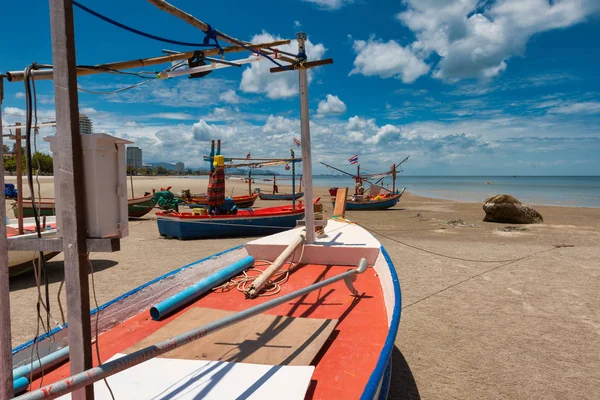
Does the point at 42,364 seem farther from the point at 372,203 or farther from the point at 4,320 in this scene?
the point at 372,203

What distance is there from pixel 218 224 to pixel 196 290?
35.3 ft

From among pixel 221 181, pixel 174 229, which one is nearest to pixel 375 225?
pixel 221 181

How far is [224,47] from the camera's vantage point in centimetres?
445

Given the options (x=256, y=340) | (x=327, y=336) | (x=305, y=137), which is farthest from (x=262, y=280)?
(x=305, y=137)

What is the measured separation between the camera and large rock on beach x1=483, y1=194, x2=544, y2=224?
66.1ft

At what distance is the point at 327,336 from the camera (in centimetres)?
348

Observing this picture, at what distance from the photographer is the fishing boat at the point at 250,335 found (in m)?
2.63

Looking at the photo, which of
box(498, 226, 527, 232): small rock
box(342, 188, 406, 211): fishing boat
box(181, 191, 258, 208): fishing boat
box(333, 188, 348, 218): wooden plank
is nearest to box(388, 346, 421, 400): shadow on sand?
box(333, 188, 348, 218): wooden plank

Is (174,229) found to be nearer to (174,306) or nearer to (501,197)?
(174,306)

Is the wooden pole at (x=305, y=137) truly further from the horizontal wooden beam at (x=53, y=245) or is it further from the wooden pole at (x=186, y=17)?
the horizontal wooden beam at (x=53, y=245)

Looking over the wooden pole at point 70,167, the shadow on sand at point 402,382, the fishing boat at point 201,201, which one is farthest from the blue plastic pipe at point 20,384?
the fishing boat at point 201,201

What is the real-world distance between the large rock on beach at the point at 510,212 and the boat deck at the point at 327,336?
18166 millimetres

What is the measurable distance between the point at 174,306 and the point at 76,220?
2.86m

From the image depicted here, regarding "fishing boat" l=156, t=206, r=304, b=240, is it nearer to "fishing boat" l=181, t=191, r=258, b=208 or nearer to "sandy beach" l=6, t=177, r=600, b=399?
"sandy beach" l=6, t=177, r=600, b=399
